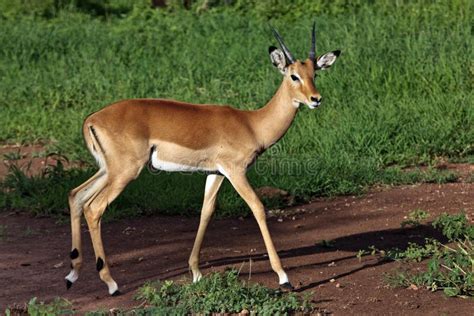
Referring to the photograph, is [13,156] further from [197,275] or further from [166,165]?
[197,275]

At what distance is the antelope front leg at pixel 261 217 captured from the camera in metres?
6.36

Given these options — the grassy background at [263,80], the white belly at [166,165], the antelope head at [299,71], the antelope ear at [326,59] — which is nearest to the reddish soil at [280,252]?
the grassy background at [263,80]

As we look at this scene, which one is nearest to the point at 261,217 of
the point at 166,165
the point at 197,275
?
the point at 197,275

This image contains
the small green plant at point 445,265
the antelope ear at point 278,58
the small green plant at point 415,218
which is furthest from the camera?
the small green plant at point 415,218

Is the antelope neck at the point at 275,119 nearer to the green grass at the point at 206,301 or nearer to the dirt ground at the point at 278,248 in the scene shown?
the dirt ground at the point at 278,248

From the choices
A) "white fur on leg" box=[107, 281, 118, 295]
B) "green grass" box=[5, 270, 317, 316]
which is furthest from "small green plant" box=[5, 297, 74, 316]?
"white fur on leg" box=[107, 281, 118, 295]

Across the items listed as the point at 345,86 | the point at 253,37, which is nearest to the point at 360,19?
the point at 253,37

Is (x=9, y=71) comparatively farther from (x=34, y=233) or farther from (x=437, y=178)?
(x=437, y=178)

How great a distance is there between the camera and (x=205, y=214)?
6.86m

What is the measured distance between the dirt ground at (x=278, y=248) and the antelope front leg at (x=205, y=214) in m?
0.17

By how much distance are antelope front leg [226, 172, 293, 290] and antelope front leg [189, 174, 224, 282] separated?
0.27m

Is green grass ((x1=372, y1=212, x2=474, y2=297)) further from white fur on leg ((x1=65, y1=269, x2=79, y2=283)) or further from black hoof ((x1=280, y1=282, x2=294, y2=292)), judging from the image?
white fur on leg ((x1=65, y1=269, x2=79, y2=283))

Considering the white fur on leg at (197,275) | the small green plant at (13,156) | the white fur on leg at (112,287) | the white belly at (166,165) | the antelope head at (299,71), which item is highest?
the antelope head at (299,71)

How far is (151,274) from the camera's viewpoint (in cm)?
686
